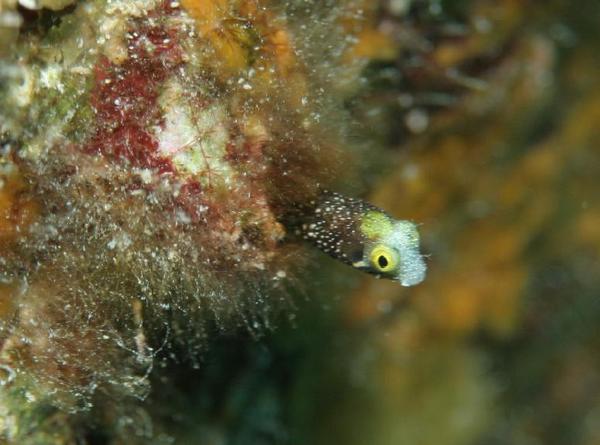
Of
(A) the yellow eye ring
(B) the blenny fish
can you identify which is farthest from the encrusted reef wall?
(A) the yellow eye ring

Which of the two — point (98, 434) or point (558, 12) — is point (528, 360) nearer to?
point (558, 12)

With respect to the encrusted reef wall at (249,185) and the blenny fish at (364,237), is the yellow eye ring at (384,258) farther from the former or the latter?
the encrusted reef wall at (249,185)

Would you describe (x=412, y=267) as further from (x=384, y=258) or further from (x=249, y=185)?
(x=249, y=185)

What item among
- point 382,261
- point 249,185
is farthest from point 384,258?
point 249,185

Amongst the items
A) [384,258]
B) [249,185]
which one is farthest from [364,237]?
[249,185]

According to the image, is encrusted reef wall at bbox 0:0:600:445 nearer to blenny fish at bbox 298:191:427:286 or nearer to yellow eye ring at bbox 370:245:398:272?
blenny fish at bbox 298:191:427:286

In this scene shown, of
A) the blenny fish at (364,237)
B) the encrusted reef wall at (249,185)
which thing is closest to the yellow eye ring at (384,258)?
the blenny fish at (364,237)
